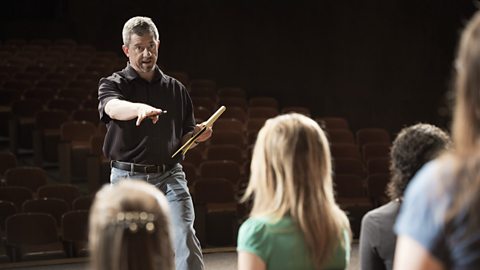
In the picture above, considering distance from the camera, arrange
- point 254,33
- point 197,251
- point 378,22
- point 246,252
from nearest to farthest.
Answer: point 246,252
point 197,251
point 378,22
point 254,33

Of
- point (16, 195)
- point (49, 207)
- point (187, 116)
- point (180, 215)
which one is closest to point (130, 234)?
point (180, 215)

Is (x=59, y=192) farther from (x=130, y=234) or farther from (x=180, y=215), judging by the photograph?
(x=130, y=234)

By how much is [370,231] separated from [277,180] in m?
0.62

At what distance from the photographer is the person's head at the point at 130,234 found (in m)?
1.35

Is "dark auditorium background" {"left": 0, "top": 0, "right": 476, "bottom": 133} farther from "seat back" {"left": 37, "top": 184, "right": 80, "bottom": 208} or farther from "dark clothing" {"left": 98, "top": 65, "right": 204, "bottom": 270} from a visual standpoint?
"dark clothing" {"left": 98, "top": 65, "right": 204, "bottom": 270}

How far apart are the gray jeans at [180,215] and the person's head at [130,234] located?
2.57 meters

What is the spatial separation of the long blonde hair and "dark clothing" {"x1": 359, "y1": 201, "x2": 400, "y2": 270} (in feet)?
4.03

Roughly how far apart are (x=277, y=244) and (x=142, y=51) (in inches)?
85.8

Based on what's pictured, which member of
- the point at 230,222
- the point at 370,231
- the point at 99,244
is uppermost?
the point at 99,244

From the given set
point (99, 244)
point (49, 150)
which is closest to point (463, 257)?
point (99, 244)

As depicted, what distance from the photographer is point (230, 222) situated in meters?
6.46

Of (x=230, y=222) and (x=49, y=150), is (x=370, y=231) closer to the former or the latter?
(x=230, y=222)

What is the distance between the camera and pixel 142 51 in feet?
13.2

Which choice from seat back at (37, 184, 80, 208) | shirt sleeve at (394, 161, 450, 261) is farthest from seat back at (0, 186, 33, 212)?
shirt sleeve at (394, 161, 450, 261)
